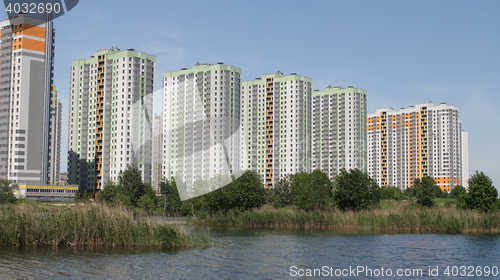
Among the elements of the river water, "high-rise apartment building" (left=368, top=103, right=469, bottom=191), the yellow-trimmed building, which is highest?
"high-rise apartment building" (left=368, top=103, right=469, bottom=191)

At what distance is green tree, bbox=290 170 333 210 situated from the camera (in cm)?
5816

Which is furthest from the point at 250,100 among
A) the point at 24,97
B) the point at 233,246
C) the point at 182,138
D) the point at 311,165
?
the point at 233,246

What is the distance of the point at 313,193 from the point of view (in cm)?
5856

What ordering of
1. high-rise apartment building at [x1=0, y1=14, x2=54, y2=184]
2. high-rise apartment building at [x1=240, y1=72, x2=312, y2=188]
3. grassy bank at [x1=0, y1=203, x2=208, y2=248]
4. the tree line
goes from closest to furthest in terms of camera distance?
grassy bank at [x1=0, y1=203, x2=208, y2=248] → the tree line → high-rise apartment building at [x1=0, y1=14, x2=54, y2=184] → high-rise apartment building at [x1=240, y1=72, x2=312, y2=188]

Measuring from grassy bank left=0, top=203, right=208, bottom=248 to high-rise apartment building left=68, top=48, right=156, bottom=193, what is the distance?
257 ft

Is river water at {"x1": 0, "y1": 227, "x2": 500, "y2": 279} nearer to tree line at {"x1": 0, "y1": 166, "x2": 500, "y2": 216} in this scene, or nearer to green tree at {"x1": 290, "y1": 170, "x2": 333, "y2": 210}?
tree line at {"x1": 0, "y1": 166, "x2": 500, "y2": 216}

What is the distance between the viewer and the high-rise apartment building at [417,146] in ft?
500

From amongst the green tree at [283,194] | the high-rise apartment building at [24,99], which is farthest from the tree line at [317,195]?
the high-rise apartment building at [24,99]

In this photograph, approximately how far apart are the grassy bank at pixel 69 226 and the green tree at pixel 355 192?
112 feet

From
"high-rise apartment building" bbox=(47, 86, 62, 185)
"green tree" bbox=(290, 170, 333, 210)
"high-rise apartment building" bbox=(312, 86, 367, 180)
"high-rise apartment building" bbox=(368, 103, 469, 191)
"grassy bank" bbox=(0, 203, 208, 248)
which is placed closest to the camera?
"grassy bank" bbox=(0, 203, 208, 248)

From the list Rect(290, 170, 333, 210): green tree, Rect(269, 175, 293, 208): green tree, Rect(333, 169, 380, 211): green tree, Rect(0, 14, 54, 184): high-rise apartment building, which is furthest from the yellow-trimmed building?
Rect(333, 169, 380, 211): green tree

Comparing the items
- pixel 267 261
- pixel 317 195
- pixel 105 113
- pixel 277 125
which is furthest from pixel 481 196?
pixel 105 113

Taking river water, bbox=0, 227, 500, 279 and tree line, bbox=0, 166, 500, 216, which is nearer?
river water, bbox=0, 227, 500, 279

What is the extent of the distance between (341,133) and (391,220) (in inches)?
3742
